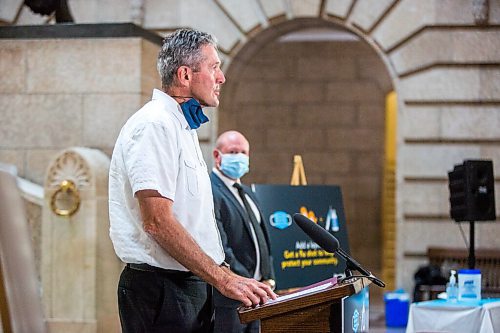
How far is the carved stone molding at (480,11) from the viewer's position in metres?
11.6

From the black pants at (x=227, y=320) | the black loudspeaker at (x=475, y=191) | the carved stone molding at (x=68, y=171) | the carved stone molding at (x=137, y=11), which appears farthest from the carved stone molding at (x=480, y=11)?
the black pants at (x=227, y=320)

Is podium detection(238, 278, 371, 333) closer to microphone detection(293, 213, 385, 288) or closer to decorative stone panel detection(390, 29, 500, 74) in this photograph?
microphone detection(293, 213, 385, 288)

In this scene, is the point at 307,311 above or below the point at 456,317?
above

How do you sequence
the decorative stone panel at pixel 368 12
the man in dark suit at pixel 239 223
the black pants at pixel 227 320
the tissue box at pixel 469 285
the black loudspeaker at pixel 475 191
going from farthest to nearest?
the decorative stone panel at pixel 368 12 → the black loudspeaker at pixel 475 191 → the tissue box at pixel 469 285 → the man in dark suit at pixel 239 223 → the black pants at pixel 227 320

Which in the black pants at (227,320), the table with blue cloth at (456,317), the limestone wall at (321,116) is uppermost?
the limestone wall at (321,116)

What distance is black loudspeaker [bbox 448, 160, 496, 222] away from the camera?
27.7 feet

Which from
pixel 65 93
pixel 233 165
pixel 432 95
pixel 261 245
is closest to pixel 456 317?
pixel 261 245

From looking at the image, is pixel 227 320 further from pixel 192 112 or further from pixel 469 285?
pixel 469 285

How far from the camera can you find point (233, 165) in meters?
6.41

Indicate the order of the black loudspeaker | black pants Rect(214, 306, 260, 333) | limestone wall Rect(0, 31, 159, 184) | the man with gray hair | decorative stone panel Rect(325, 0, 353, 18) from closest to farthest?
the man with gray hair < black pants Rect(214, 306, 260, 333) < limestone wall Rect(0, 31, 159, 184) < the black loudspeaker < decorative stone panel Rect(325, 0, 353, 18)

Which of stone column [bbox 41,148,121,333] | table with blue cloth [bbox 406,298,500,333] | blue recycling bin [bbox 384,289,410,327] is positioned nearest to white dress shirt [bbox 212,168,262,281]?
stone column [bbox 41,148,121,333]

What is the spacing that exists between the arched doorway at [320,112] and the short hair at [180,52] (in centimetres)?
1231

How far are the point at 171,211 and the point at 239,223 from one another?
2900mm

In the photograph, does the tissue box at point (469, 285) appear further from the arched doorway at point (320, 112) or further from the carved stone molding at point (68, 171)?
the arched doorway at point (320, 112)
